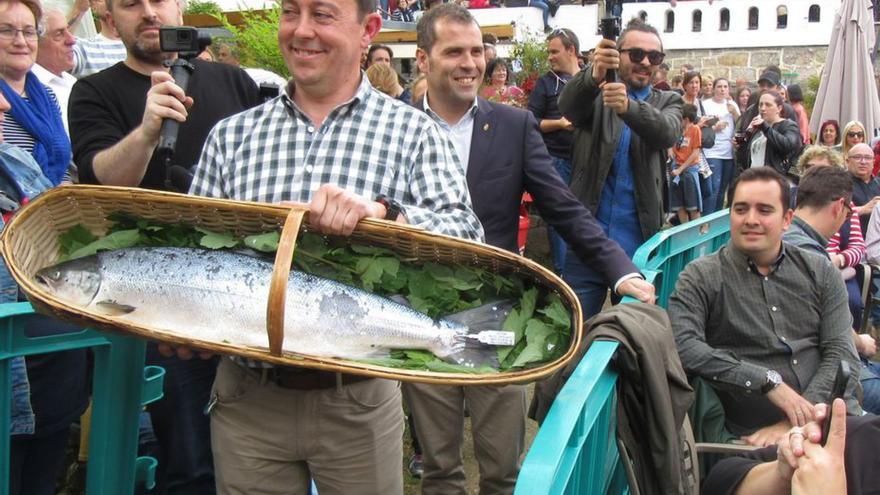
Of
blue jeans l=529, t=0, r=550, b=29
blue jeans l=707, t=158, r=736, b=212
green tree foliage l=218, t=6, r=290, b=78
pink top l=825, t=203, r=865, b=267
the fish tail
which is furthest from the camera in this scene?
blue jeans l=529, t=0, r=550, b=29

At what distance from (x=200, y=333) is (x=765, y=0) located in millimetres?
24055

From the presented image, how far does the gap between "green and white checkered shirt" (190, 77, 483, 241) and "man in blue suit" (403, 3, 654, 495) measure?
108 centimetres

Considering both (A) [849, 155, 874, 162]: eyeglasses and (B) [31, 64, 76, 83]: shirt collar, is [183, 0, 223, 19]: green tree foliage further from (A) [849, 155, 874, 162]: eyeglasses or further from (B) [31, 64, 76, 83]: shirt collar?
(A) [849, 155, 874, 162]: eyeglasses

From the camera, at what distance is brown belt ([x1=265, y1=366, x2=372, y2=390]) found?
2.13m

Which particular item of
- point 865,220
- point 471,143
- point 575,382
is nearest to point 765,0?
point 865,220

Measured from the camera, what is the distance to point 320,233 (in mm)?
2070

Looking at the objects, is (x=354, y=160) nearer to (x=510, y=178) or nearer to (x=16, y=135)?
(x=510, y=178)

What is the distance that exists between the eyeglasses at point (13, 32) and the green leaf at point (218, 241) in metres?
1.76

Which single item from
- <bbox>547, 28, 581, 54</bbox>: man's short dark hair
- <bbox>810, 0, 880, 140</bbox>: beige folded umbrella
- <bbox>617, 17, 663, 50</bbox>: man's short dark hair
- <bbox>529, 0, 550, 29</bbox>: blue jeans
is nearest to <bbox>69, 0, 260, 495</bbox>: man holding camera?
<bbox>617, 17, 663, 50</bbox>: man's short dark hair

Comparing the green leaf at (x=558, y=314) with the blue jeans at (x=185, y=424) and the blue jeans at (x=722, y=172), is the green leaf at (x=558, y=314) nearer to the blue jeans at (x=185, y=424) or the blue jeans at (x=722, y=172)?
the blue jeans at (x=185, y=424)

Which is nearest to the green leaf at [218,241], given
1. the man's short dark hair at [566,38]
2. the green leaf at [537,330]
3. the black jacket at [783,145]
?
the green leaf at [537,330]

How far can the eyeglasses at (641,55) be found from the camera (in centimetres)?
441

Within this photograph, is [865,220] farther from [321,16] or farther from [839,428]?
[321,16]

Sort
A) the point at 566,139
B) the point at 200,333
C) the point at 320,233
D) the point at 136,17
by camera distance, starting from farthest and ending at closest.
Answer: the point at 566,139 → the point at 136,17 → the point at 320,233 → the point at 200,333
